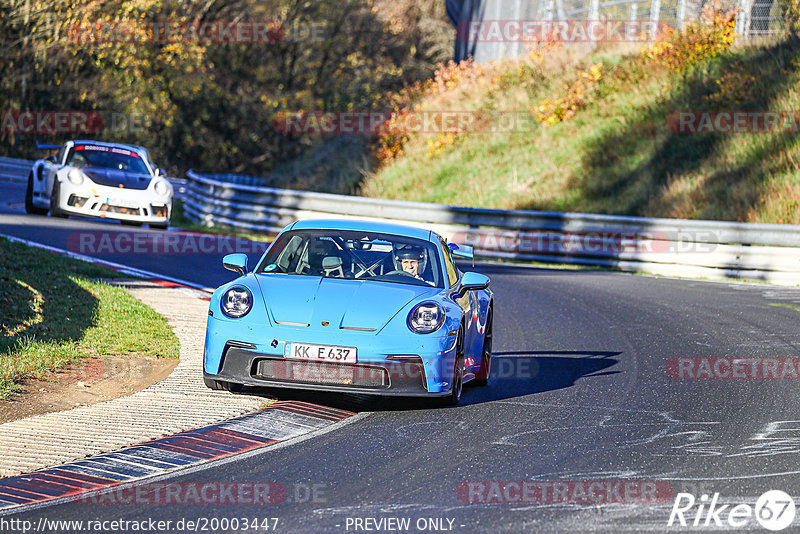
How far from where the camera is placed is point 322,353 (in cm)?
744

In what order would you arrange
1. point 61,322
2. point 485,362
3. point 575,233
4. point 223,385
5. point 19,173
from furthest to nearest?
point 19,173 → point 575,233 → point 61,322 → point 485,362 → point 223,385

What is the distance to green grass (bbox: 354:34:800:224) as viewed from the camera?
77.4ft

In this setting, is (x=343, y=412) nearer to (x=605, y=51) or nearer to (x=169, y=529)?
(x=169, y=529)

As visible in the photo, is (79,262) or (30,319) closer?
(30,319)

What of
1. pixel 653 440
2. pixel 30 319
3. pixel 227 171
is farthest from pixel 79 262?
pixel 227 171

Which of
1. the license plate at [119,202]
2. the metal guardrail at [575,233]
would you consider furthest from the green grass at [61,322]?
the metal guardrail at [575,233]

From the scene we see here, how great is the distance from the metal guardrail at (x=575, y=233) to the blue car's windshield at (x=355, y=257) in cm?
1103

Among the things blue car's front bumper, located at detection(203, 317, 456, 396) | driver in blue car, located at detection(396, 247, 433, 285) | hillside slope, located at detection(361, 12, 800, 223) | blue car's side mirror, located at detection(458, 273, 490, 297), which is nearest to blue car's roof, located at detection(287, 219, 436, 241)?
driver in blue car, located at detection(396, 247, 433, 285)

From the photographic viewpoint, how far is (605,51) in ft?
104

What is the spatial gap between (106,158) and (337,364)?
15.3m

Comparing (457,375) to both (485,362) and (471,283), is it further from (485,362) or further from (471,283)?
(485,362)

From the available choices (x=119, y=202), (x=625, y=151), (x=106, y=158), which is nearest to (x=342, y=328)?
(x=119, y=202)

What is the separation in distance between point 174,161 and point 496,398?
114 feet

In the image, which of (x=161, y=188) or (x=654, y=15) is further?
(x=654, y=15)
